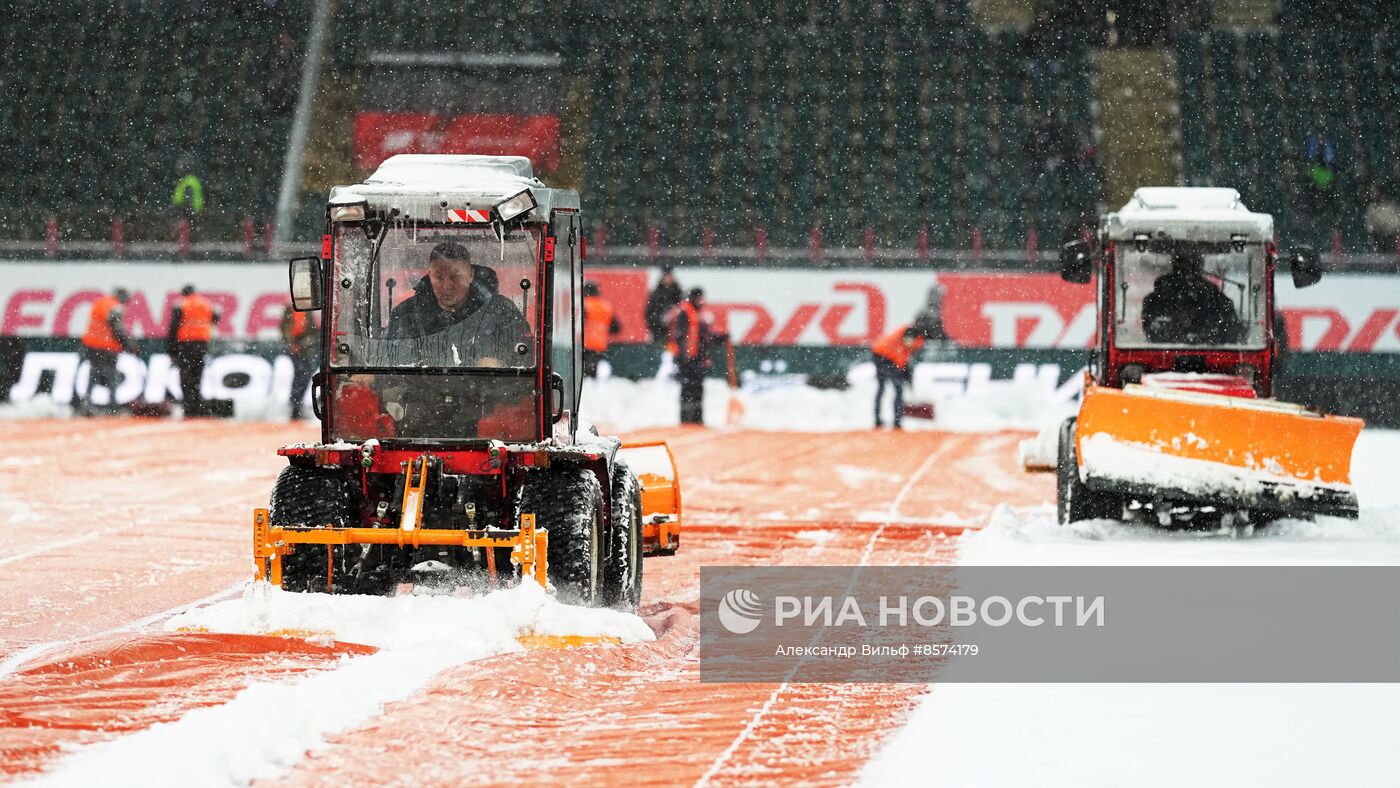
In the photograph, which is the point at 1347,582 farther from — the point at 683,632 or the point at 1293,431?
the point at 683,632

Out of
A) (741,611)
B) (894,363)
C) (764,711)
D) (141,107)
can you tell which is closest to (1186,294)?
(741,611)

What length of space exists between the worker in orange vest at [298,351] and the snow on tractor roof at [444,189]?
1684 cm

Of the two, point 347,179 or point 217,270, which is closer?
point 217,270

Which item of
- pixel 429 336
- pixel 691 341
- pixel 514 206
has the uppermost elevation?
pixel 514 206

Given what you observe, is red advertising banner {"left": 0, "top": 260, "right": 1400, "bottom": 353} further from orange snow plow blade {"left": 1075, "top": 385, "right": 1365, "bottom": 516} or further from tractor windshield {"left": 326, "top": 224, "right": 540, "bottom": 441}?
tractor windshield {"left": 326, "top": 224, "right": 540, "bottom": 441}

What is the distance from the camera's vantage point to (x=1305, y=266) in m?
12.4

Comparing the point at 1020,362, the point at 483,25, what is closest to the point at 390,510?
the point at 1020,362

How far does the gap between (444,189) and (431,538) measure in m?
1.65

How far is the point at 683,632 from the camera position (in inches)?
331

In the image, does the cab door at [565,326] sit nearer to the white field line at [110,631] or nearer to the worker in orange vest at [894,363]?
the white field line at [110,631]

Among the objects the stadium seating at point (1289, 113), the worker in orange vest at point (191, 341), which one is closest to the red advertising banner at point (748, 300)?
the worker in orange vest at point (191, 341)

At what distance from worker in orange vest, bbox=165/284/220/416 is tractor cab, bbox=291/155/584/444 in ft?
55.9

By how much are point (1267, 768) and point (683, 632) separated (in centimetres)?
339

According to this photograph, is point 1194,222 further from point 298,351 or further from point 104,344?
point 104,344
